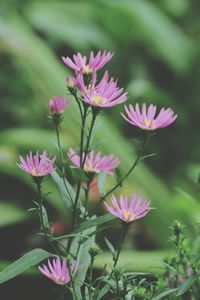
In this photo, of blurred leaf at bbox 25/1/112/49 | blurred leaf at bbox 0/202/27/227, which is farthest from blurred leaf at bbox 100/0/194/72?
blurred leaf at bbox 0/202/27/227

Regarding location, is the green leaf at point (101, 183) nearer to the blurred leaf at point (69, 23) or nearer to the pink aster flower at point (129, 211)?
the pink aster flower at point (129, 211)

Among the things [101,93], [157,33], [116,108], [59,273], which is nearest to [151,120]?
[101,93]

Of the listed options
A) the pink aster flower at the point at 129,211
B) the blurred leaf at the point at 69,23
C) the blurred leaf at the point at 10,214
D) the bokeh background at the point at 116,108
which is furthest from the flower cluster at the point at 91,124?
the blurred leaf at the point at 69,23

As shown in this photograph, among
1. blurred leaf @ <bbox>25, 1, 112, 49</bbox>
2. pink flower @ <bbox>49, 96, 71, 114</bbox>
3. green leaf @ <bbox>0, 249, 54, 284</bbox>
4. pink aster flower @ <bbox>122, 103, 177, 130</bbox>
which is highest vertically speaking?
blurred leaf @ <bbox>25, 1, 112, 49</bbox>

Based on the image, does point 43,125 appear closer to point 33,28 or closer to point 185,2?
point 33,28

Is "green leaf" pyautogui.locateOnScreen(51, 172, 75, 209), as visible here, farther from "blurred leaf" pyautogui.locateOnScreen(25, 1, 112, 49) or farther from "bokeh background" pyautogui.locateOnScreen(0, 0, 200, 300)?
"blurred leaf" pyautogui.locateOnScreen(25, 1, 112, 49)
